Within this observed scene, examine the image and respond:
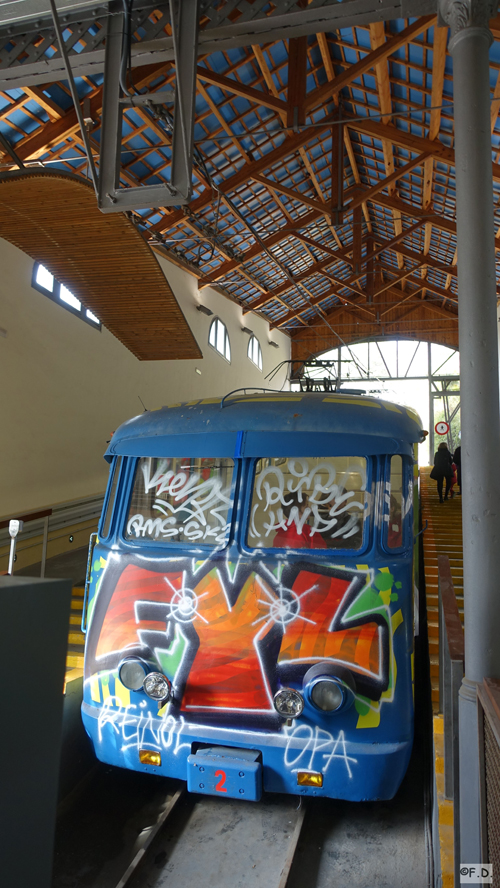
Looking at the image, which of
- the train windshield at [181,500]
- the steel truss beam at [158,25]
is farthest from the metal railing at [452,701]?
the steel truss beam at [158,25]

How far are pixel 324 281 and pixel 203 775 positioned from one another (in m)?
26.5

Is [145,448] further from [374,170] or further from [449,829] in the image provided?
[374,170]

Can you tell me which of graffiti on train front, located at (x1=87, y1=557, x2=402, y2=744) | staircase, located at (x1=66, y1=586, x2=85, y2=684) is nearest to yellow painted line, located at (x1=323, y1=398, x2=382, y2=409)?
graffiti on train front, located at (x1=87, y1=557, x2=402, y2=744)

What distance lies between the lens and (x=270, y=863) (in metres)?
3.63

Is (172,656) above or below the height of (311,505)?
below

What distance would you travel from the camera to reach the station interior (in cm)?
265

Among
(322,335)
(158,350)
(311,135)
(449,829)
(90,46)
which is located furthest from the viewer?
(322,335)

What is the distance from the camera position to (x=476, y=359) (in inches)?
122

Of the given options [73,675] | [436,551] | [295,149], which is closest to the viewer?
[73,675]

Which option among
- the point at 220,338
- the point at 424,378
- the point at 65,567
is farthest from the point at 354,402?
the point at 424,378

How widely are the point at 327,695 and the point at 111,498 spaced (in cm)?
216

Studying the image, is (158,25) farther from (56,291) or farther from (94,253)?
(56,291)

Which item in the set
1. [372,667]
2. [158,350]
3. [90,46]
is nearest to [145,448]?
[372,667]

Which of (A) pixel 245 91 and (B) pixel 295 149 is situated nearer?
(A) pixel 245 91
